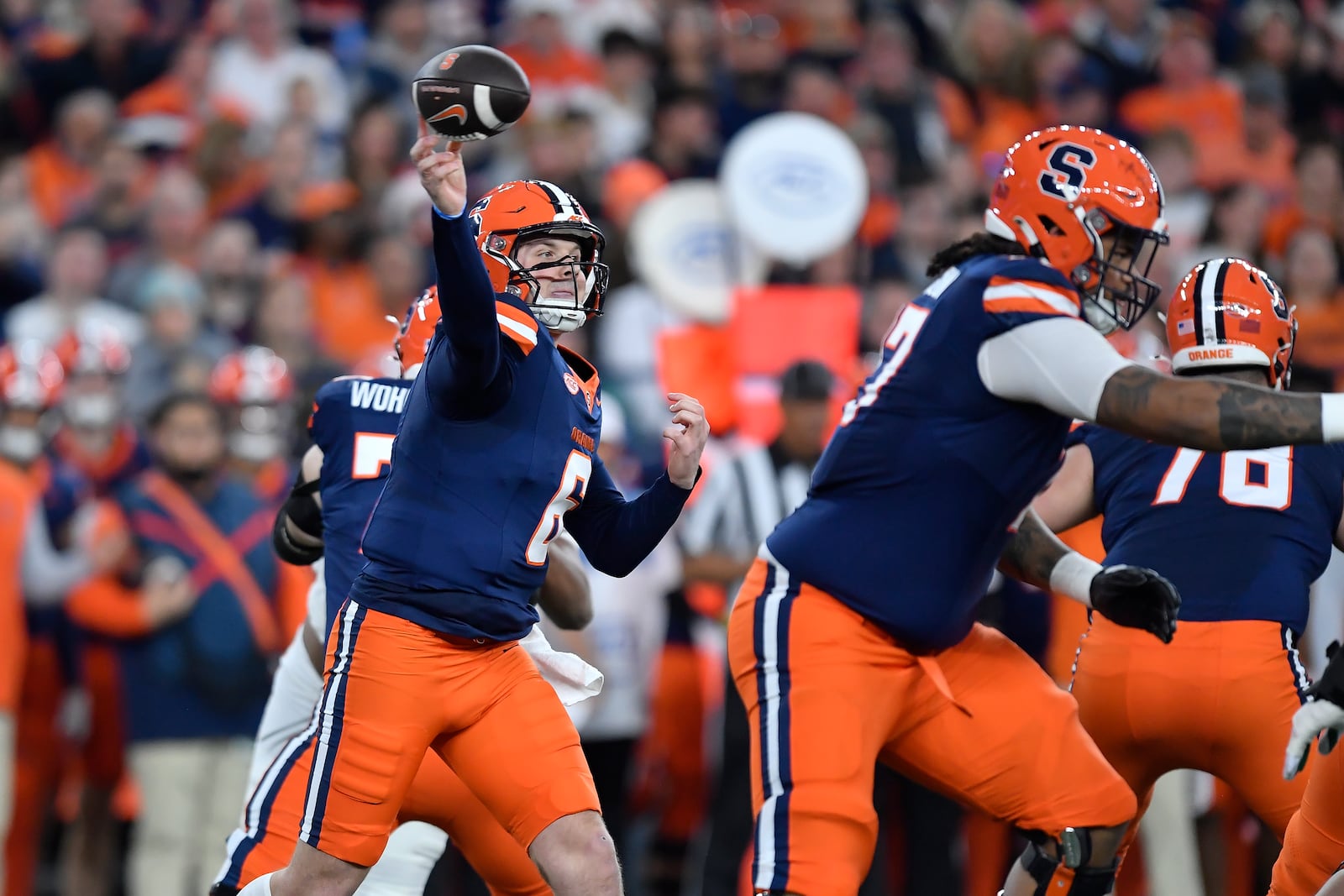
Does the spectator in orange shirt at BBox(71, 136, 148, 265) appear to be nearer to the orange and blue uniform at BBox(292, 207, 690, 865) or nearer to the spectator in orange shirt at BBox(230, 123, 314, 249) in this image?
the spectator in orange shirt at BBox(230, 123, 314, 249)

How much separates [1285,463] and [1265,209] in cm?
622

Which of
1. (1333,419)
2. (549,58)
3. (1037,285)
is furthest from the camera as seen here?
(549,58)

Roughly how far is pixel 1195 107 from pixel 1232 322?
23.6 feet

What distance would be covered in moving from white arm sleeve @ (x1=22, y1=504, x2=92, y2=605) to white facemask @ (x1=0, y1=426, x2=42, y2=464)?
0.29 m

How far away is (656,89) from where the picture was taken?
10844mm

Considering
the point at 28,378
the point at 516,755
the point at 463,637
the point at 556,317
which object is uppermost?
the point at 556,317

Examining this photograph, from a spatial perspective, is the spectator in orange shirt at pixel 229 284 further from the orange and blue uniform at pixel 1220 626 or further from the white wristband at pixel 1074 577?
the white wristband at pixel 1074 577

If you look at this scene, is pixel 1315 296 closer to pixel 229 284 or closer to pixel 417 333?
pixel 229 284

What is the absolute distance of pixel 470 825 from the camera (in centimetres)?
502

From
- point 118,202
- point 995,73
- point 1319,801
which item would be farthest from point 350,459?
point 995,73

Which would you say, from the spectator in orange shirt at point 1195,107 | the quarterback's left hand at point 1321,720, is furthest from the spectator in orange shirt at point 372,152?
the quarterback's left hand at point 1321,720

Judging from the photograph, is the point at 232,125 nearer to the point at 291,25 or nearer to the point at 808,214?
the point at 291,25

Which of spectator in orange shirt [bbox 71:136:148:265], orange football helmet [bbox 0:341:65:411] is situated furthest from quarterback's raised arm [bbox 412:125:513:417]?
spectator in orange shirt [bbox 71:136:148:265]

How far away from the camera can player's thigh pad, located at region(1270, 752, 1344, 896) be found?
15.7 feet
